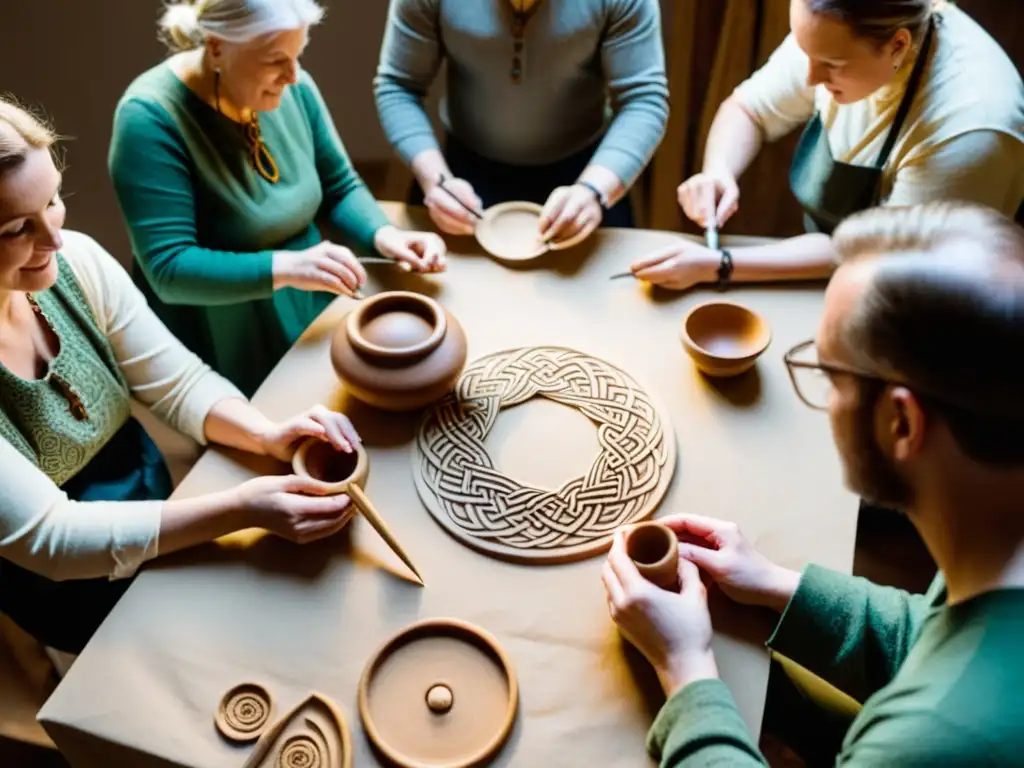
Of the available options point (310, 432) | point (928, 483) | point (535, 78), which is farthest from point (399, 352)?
point (535, 78)

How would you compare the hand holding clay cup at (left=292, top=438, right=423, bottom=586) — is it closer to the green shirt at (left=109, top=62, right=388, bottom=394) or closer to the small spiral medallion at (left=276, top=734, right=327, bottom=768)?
the small spiral medallion at (left=276, top=734, right=327, bottom=768)

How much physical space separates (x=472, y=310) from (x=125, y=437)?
729 mm

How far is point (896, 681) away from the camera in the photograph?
0.97 meters

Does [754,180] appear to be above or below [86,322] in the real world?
below

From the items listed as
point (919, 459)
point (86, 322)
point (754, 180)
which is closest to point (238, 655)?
point (86, 322)

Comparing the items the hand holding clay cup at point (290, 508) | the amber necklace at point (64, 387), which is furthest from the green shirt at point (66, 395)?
the hand holding clay cup at point (290, 508)

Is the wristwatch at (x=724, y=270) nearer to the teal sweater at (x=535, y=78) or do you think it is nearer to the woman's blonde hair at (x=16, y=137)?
the teal sweater at (x=535, y=78)

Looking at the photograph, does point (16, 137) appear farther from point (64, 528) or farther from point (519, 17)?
point (519, 17)

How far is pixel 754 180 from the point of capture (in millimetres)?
2844

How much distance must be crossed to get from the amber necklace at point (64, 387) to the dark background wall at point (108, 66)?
1.73 meters

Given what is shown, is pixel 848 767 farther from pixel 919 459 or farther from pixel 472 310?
pixel 472 310

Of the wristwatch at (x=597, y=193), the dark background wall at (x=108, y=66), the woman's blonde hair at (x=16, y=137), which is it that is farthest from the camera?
the dark background wall at (x=108, y=66)

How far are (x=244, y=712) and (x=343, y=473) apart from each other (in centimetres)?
40

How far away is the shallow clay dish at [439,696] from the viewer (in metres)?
1.05
